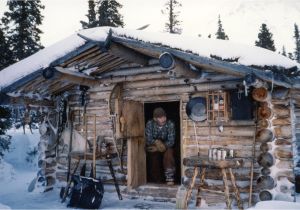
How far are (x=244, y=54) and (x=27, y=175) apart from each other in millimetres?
9847

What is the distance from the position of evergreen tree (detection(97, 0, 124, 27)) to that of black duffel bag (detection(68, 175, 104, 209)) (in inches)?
770

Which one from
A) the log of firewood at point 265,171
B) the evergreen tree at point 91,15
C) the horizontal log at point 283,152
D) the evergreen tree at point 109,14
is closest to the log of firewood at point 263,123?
the horizontal log at point 283,152

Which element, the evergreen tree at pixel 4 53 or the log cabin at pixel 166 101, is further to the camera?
the evergreen tree at pixel 4 53

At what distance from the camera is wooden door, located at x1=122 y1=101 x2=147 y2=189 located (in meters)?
8.05

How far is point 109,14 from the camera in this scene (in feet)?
85.5

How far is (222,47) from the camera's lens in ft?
26.1

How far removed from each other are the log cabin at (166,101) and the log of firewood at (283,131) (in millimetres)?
18

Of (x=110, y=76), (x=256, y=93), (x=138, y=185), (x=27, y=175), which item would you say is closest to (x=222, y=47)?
(x=256, y=93)

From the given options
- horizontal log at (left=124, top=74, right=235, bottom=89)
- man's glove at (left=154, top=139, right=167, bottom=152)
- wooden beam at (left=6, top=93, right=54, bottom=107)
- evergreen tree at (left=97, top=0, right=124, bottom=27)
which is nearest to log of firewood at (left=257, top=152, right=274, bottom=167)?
horizontal log at (left=124, top=74, right=235, bottom=89)

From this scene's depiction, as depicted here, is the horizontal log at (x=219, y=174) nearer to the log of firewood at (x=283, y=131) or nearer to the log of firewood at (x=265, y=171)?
the log of firewood at (x=265, y=171)

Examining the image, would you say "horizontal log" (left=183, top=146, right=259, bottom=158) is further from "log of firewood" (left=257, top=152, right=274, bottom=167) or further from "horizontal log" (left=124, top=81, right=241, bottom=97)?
"horizontal log" (left=124, top=81, right=241, bottom=97)

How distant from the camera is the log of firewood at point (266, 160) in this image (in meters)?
6.70

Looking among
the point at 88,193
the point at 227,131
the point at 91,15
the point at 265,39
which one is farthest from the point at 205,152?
the point at 265,39

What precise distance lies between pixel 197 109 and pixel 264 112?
1.50 m
